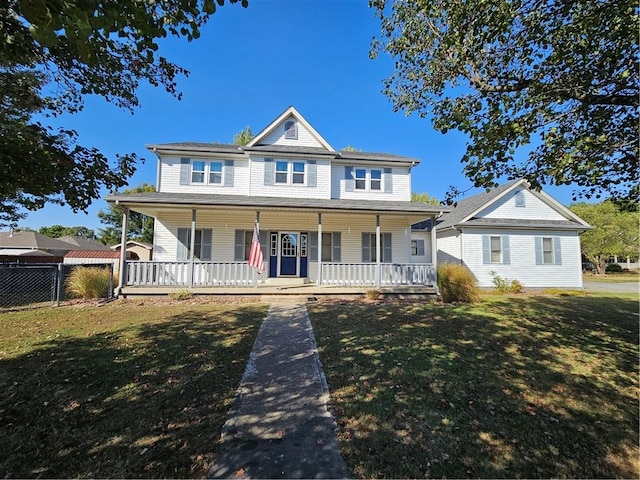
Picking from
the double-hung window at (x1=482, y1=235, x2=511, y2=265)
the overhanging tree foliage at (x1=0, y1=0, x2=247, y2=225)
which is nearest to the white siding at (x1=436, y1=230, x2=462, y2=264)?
the double-hung window at (x1=482, y1=235, x2=511, y2=265)

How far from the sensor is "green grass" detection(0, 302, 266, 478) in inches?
107

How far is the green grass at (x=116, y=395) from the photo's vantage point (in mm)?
2717

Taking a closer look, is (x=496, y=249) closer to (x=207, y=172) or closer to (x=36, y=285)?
(x=207, y=172)

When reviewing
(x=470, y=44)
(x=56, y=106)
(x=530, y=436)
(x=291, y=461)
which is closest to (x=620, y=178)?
(x=470, y=44)

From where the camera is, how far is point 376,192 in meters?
15.0

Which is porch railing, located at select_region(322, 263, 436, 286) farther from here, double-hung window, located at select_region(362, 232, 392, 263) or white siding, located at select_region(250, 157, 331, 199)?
white siding, located at select_region(250, 157, 331, 199)

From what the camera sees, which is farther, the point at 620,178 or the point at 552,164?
the point at 620,178

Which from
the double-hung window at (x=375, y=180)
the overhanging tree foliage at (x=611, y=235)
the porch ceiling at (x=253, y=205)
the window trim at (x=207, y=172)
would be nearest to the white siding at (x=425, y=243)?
the double-hung window at (x=375, y=180)

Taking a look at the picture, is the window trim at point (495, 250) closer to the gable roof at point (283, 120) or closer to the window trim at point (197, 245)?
the gable roof at point (283, 120)

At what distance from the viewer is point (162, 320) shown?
7.86 m

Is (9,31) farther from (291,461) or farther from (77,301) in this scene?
(77,301)

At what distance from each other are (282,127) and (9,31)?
12202mm

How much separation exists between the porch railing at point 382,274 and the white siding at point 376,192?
12.8 ft

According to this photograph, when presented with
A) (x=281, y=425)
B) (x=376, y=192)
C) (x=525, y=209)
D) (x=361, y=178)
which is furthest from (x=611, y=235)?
(x=281, y=425)
